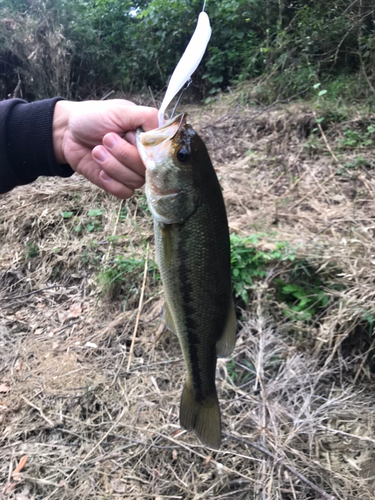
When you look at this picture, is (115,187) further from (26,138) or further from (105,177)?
(26,138)

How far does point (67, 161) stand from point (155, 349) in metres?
1.84

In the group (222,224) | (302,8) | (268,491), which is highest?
(222,224)

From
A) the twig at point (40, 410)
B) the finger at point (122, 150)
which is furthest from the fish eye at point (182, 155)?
the twig at point (40, 410)

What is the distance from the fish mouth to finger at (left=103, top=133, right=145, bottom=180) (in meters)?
0.25

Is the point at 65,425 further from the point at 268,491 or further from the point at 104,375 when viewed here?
the point at 268,491

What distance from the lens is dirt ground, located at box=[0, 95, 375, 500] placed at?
240 centimetres

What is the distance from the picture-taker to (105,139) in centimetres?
176

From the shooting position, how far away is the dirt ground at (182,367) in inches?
94.7

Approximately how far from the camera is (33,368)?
11.2 feet

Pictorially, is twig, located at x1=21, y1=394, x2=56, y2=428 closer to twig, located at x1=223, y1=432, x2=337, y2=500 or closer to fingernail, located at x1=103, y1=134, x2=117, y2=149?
twig, located at x1=223, y1=432, x2=337, y2=500

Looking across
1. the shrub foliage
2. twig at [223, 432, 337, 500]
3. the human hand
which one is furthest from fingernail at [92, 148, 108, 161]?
the shrub foliage

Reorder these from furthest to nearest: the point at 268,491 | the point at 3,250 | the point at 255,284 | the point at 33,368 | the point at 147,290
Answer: the point at 3,250 → the point at 147,290 → the point at 33,368 → the point at 255,284 → the point at 268,491

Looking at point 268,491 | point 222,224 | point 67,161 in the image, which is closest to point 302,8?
point 67,161

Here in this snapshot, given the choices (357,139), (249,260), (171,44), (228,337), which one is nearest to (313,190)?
(357,139)
